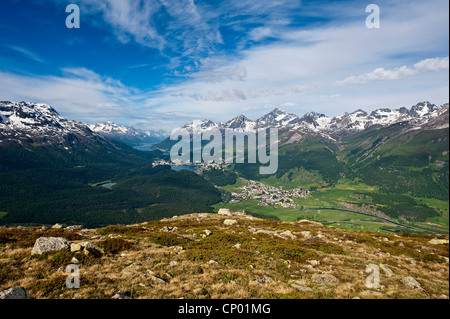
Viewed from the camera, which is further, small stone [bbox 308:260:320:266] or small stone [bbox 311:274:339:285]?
small stone [bbox 308:260:320:266]

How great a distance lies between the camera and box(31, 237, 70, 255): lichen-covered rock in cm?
1758

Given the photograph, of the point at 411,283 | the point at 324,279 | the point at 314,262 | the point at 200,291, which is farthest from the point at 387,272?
the point at 200,291

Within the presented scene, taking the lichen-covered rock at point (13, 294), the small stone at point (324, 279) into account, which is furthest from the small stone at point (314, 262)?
the lichen-covered rock at point (13, 294)

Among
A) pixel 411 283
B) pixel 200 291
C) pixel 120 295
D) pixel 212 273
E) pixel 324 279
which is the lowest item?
pixel 411 283

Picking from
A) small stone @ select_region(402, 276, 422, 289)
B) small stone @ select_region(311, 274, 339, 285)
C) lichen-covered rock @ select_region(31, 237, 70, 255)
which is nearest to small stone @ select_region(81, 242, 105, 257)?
lichen-covered rock @ select_region(31, 237, 70, 255)

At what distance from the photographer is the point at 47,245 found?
59.9ft

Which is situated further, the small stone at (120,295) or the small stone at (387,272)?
the small stone at (387,272)

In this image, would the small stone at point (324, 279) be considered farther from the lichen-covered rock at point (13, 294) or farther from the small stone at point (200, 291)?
the lichen-covered rock at point (13, 294)

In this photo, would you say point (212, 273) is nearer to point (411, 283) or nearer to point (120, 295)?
point (120, 295)

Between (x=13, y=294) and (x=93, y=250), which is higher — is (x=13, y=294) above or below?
above

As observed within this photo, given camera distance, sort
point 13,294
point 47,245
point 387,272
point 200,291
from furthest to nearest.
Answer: point 387,272 → point 47,245 → point 200,291 → point 13,294

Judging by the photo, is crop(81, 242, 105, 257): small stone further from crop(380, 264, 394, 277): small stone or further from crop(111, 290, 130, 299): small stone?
crop(380, 264, 394, 277): small stone

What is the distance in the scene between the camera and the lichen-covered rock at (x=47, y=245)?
1758 cm

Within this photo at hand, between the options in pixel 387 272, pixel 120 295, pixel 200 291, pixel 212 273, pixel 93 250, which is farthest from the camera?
pixel 387 272
